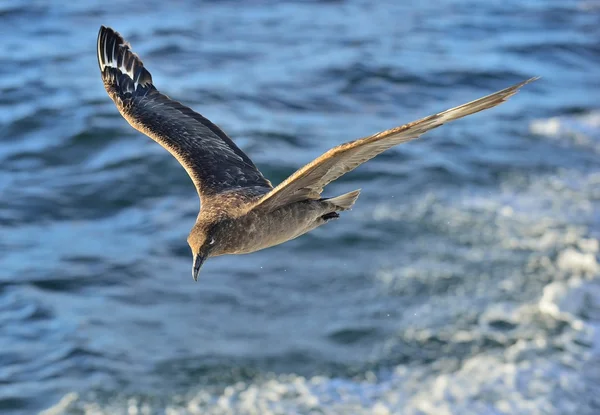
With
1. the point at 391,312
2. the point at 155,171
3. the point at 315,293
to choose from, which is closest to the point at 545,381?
the point at 391,312

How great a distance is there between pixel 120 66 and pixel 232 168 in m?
1.69

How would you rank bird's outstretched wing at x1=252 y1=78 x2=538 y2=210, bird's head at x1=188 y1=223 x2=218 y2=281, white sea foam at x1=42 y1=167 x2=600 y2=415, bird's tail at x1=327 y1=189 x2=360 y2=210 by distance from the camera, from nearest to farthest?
1. bird's outstretched wing at x1=252 y1=78 x2=538 y2=210
2. bird's head at x1=188 y1=223 x2=218 y2=281
3. bird's tail at x1=327 y1=189 x2=360 y2=210
4. white sea foam at x1=42 y1=167 x2=600 y2=415

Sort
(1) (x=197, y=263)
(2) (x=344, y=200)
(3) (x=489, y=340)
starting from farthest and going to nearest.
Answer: (3) (x=489, y=340) → (2) (x=344, y=200) → (1) (x=197, y=263)

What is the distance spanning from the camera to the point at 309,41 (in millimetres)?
19141

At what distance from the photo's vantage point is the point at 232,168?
7332 millimetres

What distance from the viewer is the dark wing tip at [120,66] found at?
26.9ft

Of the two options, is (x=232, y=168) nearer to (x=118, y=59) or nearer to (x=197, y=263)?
(x=197, y=263)

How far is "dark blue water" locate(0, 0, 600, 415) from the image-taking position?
10555 mm

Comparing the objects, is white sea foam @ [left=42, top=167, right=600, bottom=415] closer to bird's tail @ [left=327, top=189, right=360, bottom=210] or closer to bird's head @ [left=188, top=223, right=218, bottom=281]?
bird's tail @ [left=327, top=189, right=360, bottom=210]

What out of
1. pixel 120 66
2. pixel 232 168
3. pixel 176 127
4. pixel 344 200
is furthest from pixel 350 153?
pixel 120 66

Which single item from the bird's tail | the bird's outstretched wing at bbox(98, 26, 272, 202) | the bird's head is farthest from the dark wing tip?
the bird's head

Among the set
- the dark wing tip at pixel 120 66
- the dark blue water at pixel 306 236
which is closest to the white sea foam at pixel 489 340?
the dark blue water at pixel 306 236

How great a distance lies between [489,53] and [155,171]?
26.6ft

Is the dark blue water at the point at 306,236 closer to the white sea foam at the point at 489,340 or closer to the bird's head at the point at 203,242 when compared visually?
the white sea foam at the point at 489,340
